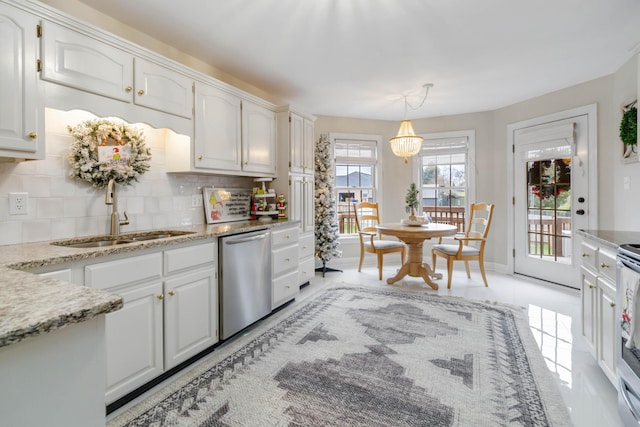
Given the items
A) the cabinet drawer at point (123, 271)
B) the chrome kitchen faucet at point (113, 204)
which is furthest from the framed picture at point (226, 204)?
the cabinet drawer at point (123, 271)

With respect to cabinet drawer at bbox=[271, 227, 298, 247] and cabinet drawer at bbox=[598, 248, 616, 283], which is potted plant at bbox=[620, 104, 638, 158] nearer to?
cabinet drawer at bbox=[598, 248, 616, 283]

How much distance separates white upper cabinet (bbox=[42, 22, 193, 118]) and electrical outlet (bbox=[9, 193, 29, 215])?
2.38 feet

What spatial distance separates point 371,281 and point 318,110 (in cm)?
274

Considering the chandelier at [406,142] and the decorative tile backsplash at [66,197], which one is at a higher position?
the chandelier at [406,142]

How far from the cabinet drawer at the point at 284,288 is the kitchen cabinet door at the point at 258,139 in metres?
1.20

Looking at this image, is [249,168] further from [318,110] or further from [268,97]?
[318,110]

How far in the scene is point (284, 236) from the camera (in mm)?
3420

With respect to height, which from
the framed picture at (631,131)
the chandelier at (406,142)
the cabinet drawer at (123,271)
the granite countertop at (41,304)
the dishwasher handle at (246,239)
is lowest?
the cabinet drawer at (123,271)

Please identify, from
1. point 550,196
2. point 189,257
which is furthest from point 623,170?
point 189,257

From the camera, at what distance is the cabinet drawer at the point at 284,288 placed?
326cm

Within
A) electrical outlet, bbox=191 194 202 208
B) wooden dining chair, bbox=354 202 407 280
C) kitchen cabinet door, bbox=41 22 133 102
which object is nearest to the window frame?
wooden dining chair, bbox=354 202 407 280

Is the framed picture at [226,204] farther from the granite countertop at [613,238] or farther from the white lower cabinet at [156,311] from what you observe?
the granite countertop at [613,238]

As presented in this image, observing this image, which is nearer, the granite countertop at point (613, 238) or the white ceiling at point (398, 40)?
the granite countertop at point (613, 238)

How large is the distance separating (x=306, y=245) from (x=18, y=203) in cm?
276
